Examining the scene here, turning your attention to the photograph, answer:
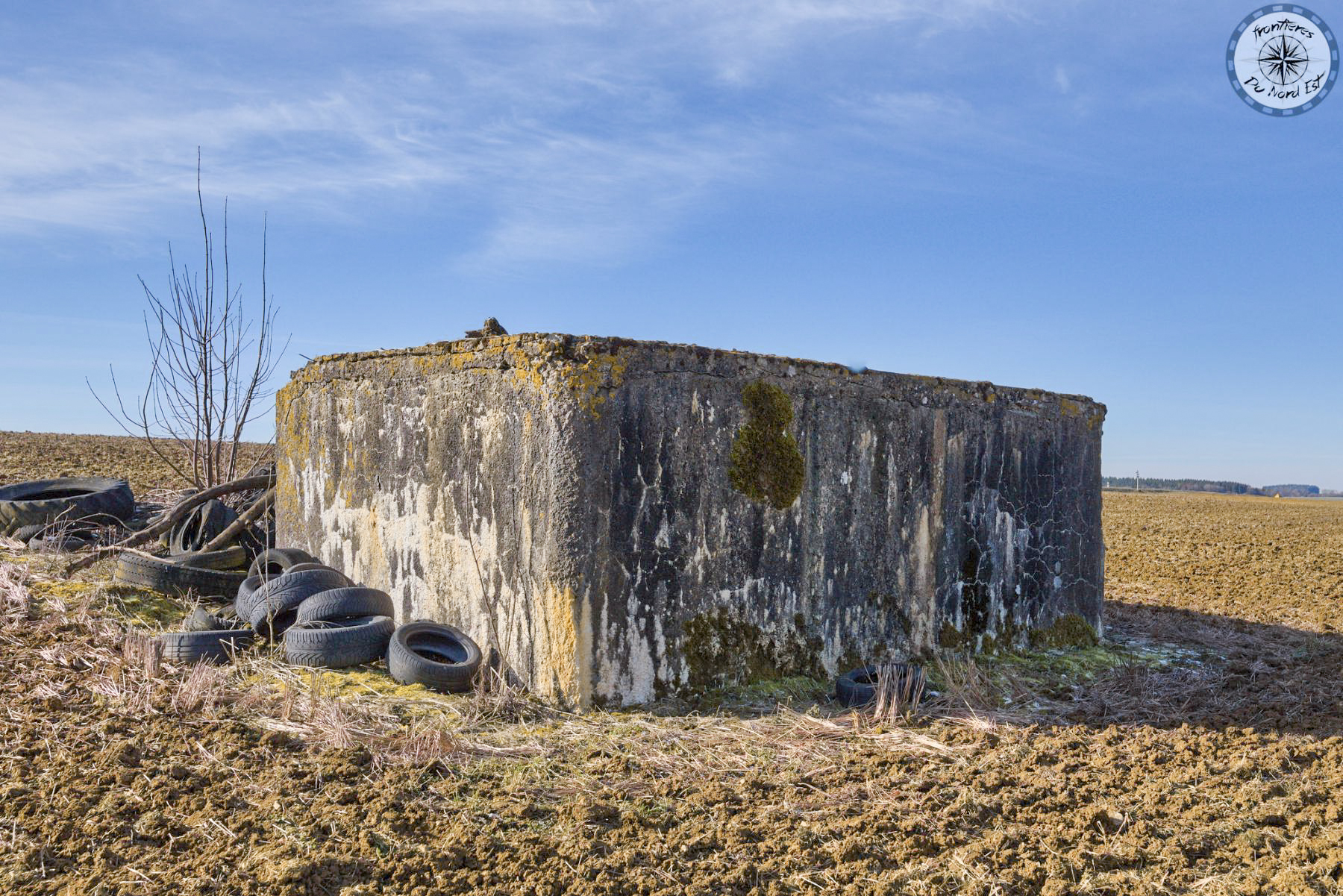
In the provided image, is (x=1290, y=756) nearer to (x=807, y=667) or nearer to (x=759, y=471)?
(x=807, y=667)

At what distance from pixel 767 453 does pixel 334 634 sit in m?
2.63

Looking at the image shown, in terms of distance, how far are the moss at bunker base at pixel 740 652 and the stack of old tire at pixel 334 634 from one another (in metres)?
1.19

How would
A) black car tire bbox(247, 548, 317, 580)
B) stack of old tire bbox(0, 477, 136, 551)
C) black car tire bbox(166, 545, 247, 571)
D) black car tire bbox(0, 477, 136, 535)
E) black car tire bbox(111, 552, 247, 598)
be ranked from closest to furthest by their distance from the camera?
black car tire bbox(247, 548, 317, 580) → black car tire bbox(111, 552, 247, 598) → black car tire bbox(166, 545, 247, 571) → stack of old tire bbox(0, 477, 136, 551) → black car tire bbox(0, 477, 136, 535)

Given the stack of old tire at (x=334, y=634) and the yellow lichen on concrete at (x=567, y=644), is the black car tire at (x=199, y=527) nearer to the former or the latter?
the stack of old tire at (x=334, y=634)

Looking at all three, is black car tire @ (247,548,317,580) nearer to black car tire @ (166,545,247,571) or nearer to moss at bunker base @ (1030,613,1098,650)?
black car tire @ (166,545,247,571)

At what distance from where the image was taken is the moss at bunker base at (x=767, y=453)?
5.60 metres

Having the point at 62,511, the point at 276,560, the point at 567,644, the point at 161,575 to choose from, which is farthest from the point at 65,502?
the point at 567,644

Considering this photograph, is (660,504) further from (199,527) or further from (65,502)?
(65,502)

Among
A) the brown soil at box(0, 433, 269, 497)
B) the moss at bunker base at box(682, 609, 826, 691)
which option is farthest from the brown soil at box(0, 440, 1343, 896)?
the brown soil at box(0, 433, 269, 497)

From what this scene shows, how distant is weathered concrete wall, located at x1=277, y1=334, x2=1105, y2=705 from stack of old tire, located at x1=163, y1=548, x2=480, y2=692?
217mm

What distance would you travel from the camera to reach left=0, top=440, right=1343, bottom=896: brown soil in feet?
11.1

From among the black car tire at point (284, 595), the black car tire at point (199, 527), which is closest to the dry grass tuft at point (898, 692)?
the black car tire at point (284, 595)

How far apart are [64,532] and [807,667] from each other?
6866 millimetres

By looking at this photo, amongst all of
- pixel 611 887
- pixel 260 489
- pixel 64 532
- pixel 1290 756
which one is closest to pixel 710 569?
pixel 611 887
